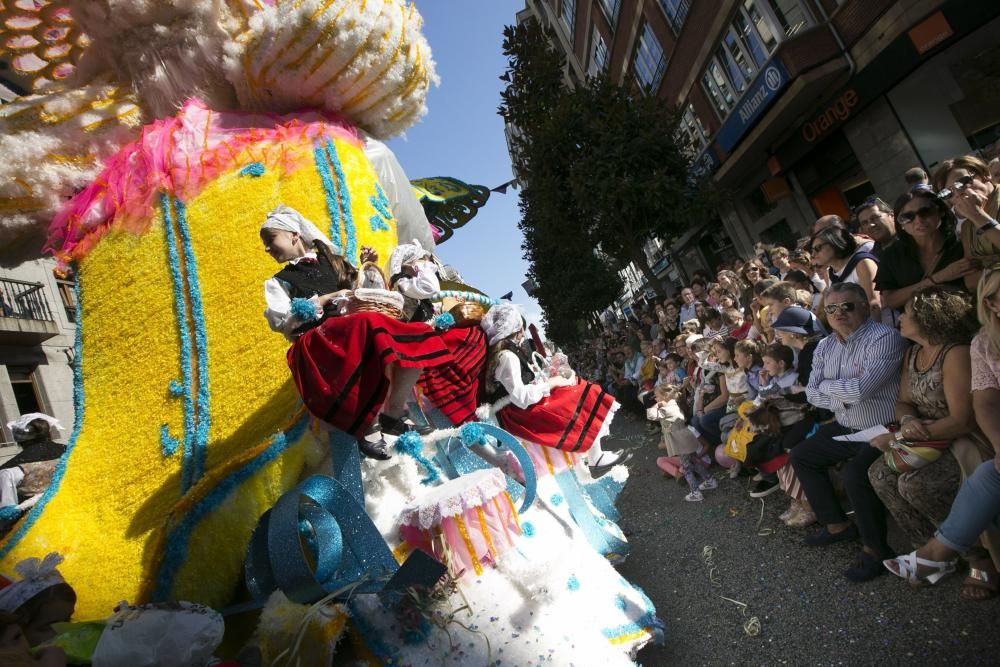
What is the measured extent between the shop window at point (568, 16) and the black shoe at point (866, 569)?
23.7m

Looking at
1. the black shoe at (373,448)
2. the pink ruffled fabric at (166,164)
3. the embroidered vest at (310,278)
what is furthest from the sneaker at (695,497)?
the pink ruffled fabric at (166,164)

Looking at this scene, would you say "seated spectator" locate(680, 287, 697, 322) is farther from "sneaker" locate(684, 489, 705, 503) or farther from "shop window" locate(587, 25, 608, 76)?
"shop window" locate(587, 25, 608, 76)

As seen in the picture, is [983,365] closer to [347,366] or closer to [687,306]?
[347,366]

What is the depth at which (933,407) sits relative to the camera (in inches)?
99.0

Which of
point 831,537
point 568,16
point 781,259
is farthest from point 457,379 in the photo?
point 568,16

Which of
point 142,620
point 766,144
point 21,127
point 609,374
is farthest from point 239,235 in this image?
point 766,144

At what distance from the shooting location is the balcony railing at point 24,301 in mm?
10438

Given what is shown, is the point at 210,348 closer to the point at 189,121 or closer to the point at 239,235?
Result: the point at 239,235

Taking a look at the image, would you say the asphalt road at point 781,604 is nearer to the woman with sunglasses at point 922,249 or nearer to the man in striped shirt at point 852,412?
the man in striped shirt at point 852,412

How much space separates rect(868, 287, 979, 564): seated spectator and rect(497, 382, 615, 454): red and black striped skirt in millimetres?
1416

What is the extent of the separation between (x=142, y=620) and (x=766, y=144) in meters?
14.8

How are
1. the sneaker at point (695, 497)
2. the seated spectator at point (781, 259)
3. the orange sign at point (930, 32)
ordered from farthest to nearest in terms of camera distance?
the orange sign at point (930, 32), the seated spectator at point (781, 259), the sneaker at point (695, 497)

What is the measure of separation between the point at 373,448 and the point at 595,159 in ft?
36.1

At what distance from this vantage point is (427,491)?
2252 millimetres
